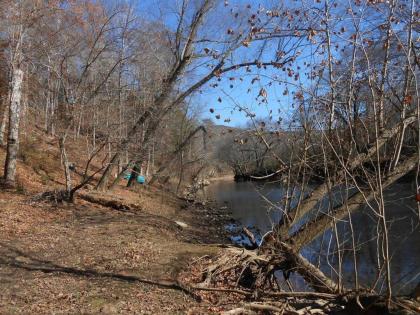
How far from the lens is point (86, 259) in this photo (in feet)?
28.1

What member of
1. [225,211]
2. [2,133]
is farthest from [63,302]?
[225,211]

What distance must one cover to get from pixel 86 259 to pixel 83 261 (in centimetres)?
15

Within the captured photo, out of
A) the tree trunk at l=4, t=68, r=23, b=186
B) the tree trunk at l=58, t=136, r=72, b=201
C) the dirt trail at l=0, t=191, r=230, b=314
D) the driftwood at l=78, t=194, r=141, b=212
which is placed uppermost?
the tree trunk at l=4, t=68, r=23, b=186

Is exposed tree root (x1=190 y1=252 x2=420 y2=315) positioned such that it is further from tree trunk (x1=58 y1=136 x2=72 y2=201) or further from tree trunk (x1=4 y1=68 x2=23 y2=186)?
tree trunk (x1=4 y1=68 x2=23 y2=186)

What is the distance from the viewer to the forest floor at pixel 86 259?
6.37 meters

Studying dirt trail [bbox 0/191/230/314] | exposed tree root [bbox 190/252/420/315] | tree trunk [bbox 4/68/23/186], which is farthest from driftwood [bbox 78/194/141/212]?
exposed tree root [bbox 190/252/420/315]

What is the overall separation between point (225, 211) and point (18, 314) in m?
24.4

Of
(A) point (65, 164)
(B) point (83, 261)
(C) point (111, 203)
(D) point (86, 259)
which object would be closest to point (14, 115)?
(A) point (65, 164)

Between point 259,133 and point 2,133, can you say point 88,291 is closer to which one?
point 259,133

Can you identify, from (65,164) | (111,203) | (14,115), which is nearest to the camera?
A: (65,164)

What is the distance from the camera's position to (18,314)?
5.70 meters

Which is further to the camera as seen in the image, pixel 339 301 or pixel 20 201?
pixel 20 201

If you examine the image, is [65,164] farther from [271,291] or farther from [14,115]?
[271,291]

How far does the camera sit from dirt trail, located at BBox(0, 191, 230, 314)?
20.8ft
